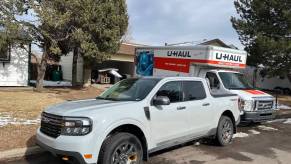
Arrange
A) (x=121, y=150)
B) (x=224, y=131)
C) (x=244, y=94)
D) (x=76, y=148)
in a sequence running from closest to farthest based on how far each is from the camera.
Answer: (x=76, y=148) < (x=121, y=150) < (x=224, y=131) < (x=244, y=94)

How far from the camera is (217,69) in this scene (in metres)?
12.2

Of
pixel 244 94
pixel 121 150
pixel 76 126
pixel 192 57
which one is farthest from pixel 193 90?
pixel 192 57

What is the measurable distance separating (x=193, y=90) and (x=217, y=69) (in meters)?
5.11

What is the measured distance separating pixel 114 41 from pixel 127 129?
15.1m

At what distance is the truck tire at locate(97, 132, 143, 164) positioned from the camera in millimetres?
5215

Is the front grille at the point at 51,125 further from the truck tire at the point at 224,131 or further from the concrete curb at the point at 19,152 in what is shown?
the truck tire at the point at 224,131

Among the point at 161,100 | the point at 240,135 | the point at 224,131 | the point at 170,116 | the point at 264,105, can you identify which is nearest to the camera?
the point at 161,100

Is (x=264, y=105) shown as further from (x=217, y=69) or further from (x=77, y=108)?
(x=77, y=108)

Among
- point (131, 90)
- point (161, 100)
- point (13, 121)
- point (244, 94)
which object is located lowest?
point (13, 121)

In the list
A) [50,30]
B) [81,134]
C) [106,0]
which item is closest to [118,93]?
[81,134]

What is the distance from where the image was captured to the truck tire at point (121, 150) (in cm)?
521

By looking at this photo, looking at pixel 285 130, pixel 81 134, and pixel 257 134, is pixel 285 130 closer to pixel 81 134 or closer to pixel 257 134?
pixel 257 134

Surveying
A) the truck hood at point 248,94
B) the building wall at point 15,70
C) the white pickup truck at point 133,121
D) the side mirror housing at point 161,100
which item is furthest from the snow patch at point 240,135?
the building wall at point 15,70

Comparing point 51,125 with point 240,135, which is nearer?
point 51,125
